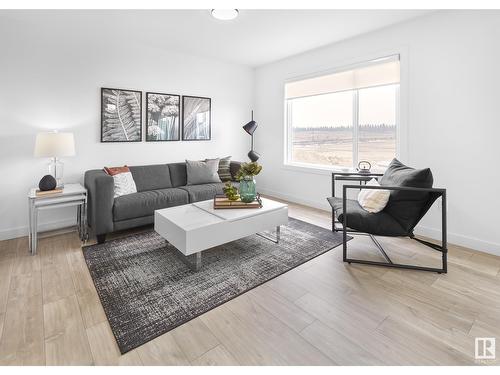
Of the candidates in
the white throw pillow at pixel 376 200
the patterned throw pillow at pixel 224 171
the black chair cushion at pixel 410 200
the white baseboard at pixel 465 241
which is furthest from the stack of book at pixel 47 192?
the white baseboard at pixel 465 241

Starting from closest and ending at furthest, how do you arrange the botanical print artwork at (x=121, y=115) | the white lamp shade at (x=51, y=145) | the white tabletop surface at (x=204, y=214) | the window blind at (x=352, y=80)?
the white tabletop surface at (x=204, y=214), the white lamp shade at (x=51, y=145), the window blind at (x=352, y=80), the botanical print artwork at (x=121, y=115)

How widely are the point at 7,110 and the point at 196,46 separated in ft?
8.01

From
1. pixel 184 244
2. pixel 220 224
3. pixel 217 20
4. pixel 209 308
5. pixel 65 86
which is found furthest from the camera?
pixel 65 86

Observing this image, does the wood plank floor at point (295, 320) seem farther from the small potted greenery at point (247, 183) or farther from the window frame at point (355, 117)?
the window frame at point (355, 117)

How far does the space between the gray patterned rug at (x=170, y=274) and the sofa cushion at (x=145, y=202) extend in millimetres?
275

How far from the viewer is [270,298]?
1.96 m

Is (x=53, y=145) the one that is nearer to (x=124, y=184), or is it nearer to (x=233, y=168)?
(x=124, y=184)

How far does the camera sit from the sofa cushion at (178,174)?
13.1 feet

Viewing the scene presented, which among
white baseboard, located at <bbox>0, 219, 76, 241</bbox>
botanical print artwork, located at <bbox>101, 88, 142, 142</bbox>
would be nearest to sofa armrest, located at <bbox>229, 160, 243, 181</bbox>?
botanical print artwork, located at <bbox>101, 88, 142, 142</bbox>

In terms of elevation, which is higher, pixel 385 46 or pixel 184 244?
pixel 385 46

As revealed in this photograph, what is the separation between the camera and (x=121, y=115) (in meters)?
3.77

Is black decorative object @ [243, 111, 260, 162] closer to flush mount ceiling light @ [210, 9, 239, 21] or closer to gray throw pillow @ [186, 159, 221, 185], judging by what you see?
gray throw pillow @ [186, 159, 221, 185]

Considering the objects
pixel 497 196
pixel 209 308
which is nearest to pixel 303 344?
pixel 209 308

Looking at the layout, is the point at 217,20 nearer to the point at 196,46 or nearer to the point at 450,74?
the point at 196,46
